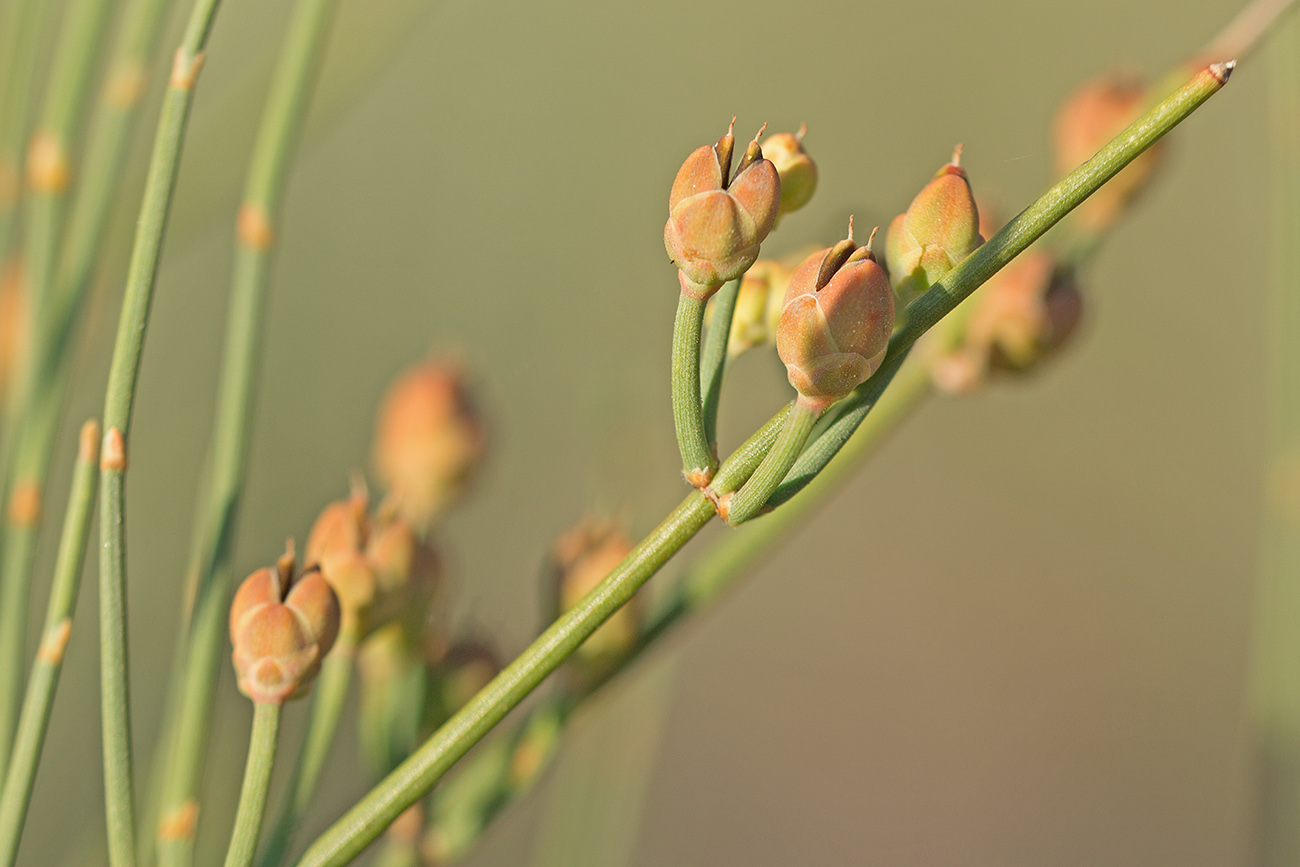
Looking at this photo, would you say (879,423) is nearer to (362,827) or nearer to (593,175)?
(362,827)

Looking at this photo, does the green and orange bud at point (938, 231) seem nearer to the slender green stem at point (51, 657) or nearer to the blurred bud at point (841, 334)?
the blurred bud at point (841, 334)

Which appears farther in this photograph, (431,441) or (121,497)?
(431,441)

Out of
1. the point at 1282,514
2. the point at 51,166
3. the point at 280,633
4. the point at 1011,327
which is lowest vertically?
the point at 1282,514

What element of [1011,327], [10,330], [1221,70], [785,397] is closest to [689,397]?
[1221,70]

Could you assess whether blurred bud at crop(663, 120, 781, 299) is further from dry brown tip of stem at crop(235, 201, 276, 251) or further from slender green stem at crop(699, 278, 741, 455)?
dry brown tip of stem at crop(235, 201, 276, 251)

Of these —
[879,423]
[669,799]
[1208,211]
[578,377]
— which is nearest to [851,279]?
[879,423]

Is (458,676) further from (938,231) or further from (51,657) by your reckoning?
(938,231)
